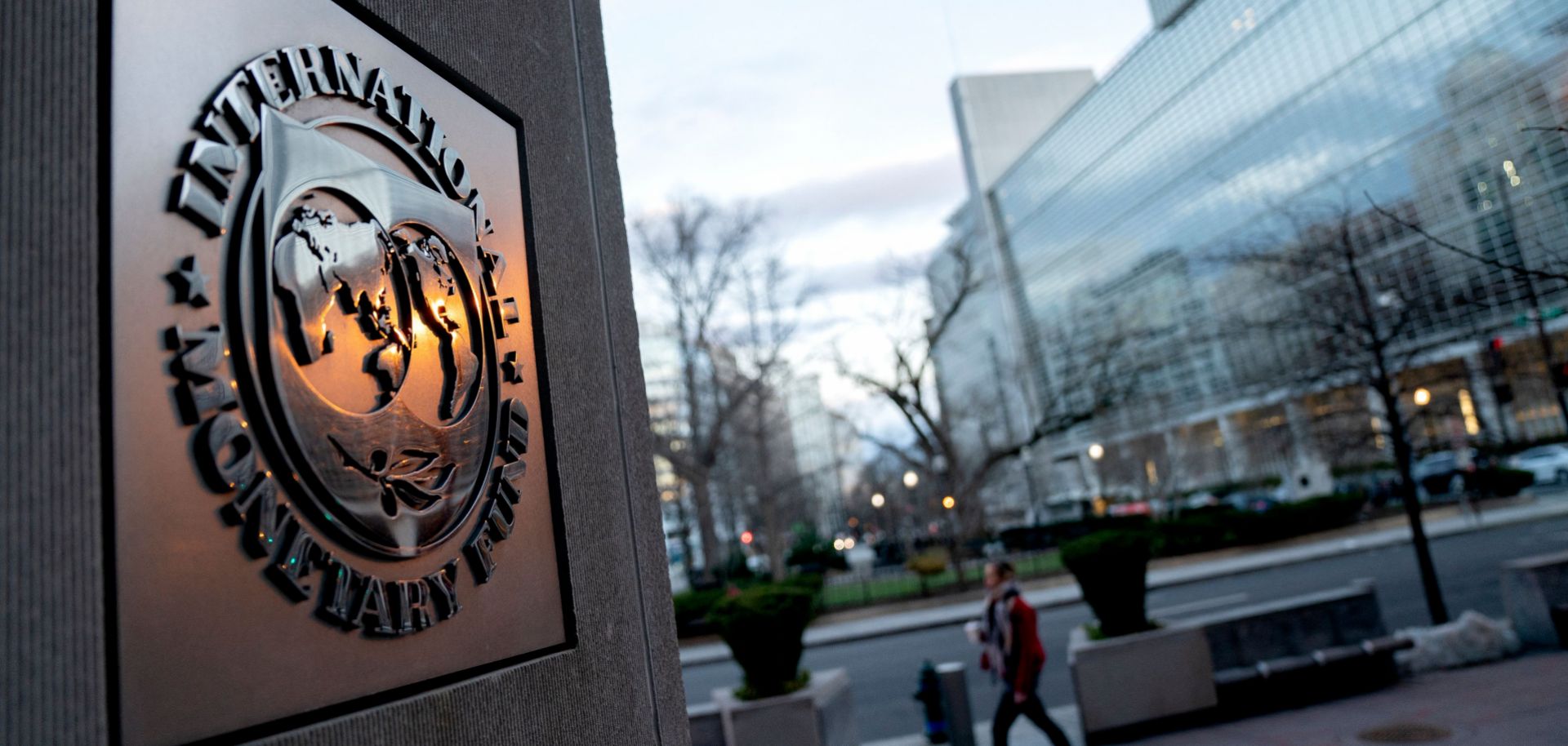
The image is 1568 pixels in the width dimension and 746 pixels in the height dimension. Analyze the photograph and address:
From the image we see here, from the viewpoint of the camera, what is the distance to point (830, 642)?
771 inches

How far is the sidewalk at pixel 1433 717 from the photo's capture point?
6.91 m

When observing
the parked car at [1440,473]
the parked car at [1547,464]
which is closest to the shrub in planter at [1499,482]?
the parked car at [1547,464]

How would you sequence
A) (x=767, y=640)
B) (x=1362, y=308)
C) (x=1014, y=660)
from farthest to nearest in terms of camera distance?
(x=1362, y=308) → (x=767, y=640) → (x=1014, y=660)

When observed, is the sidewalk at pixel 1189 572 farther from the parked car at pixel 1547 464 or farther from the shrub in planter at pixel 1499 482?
the parked car at pixel 1547 464

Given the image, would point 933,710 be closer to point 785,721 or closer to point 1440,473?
point 785,721

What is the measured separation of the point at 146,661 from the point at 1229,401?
65393 mm

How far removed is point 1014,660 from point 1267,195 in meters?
43.7

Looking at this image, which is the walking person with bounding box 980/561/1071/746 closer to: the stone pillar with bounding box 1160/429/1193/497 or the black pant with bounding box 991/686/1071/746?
the black pant with bounding box 991/686/1071/746

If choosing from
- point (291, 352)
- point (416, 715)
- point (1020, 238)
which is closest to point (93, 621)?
point (291, 352)

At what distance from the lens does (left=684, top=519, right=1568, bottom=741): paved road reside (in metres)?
12.2

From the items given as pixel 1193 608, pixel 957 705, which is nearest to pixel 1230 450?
pixel 1193 608

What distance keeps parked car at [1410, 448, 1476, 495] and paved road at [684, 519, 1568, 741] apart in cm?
1342

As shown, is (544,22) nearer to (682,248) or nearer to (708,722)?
(708,722)

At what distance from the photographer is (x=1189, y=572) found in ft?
75.9
